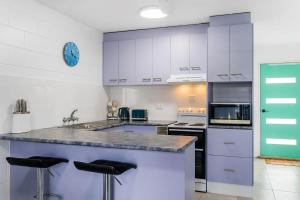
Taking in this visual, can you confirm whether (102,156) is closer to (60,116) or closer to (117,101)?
(60,116)

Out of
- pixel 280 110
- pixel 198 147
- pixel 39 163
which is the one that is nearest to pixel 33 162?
pixel 39 163

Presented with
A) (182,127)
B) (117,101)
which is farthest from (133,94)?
(182,127)

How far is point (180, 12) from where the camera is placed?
3.36 m

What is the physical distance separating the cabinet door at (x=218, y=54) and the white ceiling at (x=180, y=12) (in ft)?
0.81

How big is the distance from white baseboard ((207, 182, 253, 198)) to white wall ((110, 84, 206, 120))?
120cm

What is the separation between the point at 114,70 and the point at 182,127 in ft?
5.15

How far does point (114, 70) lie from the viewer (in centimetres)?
434

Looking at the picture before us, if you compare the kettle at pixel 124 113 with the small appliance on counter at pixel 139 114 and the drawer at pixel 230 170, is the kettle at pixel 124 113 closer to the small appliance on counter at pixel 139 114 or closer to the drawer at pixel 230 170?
the small appliance on counter at pixel 139 114

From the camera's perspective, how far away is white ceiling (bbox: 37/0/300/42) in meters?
3.03

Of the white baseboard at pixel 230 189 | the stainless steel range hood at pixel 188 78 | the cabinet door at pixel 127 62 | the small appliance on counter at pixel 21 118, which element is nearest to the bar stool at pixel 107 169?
the small appliance on counter at pixel 21 118

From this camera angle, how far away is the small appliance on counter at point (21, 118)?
2635 mm

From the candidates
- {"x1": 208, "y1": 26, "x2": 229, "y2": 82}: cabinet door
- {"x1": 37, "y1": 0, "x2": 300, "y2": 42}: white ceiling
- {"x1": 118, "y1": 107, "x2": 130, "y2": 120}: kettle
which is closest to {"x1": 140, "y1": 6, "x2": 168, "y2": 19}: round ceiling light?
{"x1": 37, "y1": 0, "x2": 300, "y2": 42}: white ceiling

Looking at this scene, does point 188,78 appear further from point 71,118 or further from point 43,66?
point 43,66

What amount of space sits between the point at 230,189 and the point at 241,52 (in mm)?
1808
